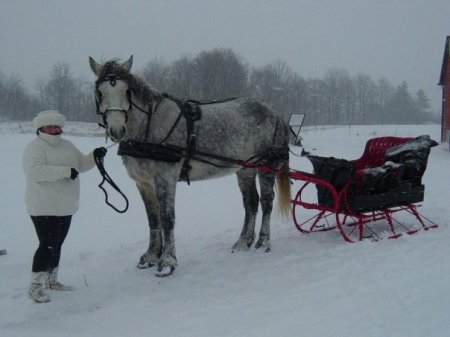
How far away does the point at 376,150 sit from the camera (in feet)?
22.1

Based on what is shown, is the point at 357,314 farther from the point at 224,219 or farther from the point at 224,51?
the point at 224,51

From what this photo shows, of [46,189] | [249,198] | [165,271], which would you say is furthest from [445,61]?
[46,189]

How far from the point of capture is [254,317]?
10.9ft

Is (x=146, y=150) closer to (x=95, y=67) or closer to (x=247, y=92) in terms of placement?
(x=95, y=67)

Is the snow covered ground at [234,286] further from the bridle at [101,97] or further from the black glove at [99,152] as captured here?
the bridle at [101,97]

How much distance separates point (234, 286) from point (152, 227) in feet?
4.66

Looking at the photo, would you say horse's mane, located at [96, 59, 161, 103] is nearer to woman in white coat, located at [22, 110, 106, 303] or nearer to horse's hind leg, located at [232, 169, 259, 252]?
woman in white coat, located at [22, 110, 106, 303]

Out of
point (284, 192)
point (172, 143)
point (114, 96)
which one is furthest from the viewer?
point (284, 192)

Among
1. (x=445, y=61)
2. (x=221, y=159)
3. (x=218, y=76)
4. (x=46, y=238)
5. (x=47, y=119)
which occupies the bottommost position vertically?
(x=46, y=238)

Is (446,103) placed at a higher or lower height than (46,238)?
higher

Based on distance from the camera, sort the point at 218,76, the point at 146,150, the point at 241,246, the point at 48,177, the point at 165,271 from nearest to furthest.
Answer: the point at 48,177
the point at 146,150
the point at 165,271
the point at 241,246
the point at 218,76

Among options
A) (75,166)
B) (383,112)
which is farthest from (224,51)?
(383,112)

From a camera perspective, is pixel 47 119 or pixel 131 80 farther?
pixel 131 80

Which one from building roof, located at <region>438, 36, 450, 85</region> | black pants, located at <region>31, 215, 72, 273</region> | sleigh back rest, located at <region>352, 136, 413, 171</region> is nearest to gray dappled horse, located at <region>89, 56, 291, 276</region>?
black pants, located at <region>31, 215, 72, 273</region>
